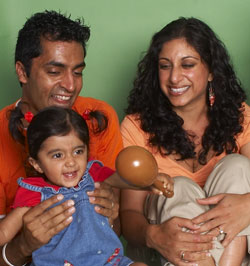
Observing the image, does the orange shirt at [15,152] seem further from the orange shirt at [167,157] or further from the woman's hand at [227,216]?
the woman's hand at [227,216]

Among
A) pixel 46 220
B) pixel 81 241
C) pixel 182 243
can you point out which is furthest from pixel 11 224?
pixel 182 243

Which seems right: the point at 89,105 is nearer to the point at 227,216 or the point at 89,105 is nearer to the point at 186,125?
the point at 186,125

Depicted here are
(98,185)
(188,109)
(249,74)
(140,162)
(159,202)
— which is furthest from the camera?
(249,74)

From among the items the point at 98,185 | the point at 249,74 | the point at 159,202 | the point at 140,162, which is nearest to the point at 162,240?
the point at 159,202

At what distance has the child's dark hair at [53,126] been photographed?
1667 millimetres

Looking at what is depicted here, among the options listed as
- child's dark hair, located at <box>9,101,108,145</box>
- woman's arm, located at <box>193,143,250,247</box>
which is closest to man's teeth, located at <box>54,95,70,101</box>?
child's dark hair, located at <box>9,101,108,145</box>

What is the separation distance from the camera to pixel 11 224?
1685mm

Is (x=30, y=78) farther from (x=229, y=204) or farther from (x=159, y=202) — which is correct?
(x=229, y=204)

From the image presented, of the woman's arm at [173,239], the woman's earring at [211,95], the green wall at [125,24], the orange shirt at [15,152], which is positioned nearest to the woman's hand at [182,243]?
the woman's arm at [173,239]

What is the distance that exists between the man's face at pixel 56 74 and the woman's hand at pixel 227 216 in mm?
621

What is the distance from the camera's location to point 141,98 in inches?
95.2

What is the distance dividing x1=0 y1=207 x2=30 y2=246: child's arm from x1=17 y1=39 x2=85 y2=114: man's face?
46 centimetres

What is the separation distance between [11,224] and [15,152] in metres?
0.37

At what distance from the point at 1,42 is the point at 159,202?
1.37 meters
